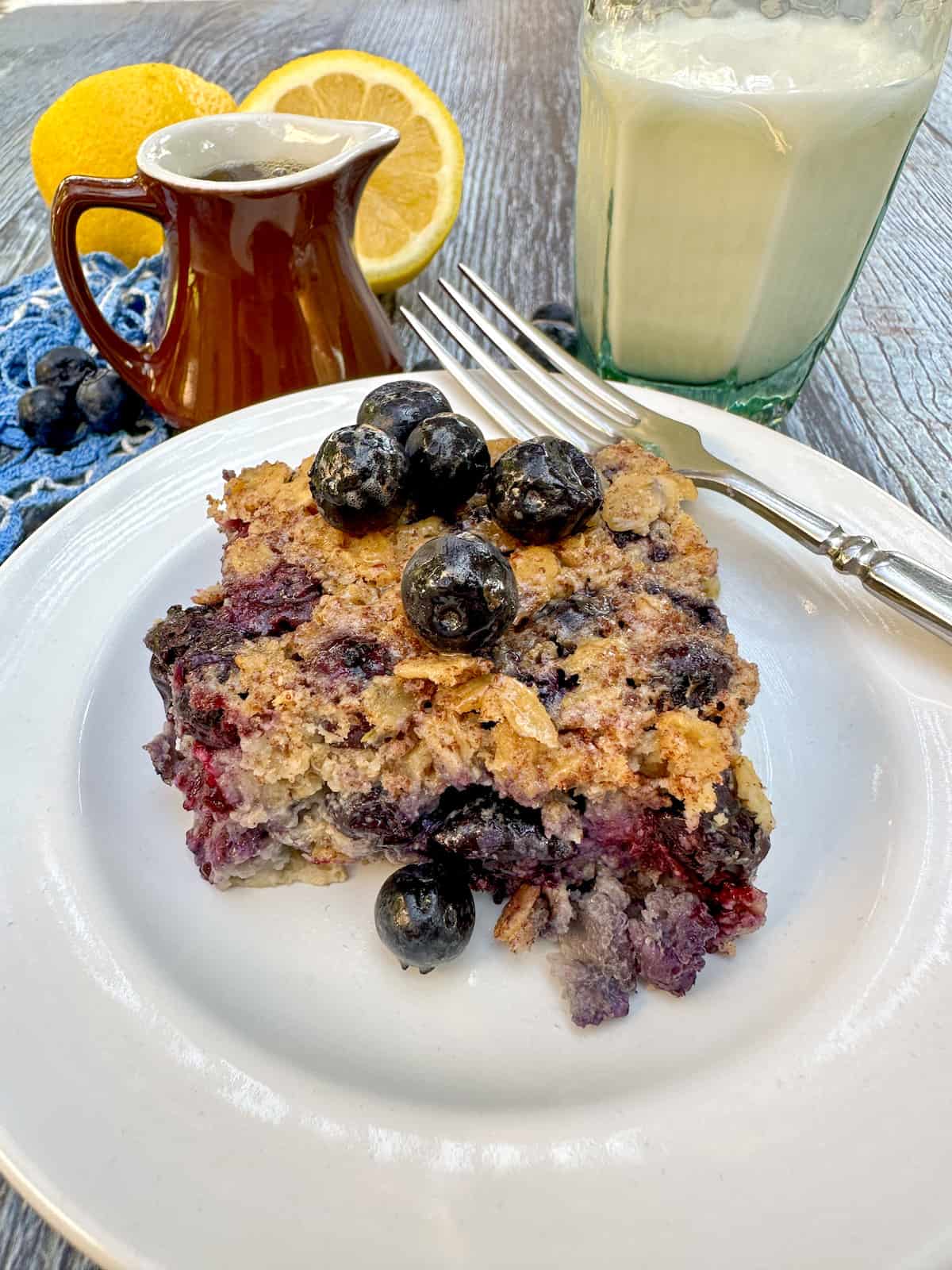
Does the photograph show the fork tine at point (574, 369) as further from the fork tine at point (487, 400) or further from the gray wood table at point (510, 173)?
the gray wood table at point (510, 173)

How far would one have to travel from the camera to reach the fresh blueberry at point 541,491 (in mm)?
1413

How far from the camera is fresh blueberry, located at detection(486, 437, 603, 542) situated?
141cm

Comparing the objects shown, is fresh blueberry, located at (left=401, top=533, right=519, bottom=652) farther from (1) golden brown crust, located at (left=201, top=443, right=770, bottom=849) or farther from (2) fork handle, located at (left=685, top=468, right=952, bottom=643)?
(2) fork handle, located at (left=685, top=468, right=952, bottom=643)

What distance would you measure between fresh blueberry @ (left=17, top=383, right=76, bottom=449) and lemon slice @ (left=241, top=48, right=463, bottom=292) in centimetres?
90

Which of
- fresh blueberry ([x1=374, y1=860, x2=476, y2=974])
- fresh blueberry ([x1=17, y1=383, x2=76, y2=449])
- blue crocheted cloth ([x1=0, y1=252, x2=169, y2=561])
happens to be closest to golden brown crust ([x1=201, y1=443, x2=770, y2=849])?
fresh blueberry ([x1=374, y1=860, x2=476, y2=974])

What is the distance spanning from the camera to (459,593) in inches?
47.8

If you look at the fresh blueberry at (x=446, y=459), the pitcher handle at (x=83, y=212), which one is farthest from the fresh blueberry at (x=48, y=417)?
the fresh blueberry at (x=446, y=459)

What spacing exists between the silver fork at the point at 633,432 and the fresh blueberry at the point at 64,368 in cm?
81

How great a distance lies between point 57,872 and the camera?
124 centimetres

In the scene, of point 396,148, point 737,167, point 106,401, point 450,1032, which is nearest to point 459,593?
point 450,1032

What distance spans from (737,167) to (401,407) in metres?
0.88

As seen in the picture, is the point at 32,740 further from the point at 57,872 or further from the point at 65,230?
the point at 65,230

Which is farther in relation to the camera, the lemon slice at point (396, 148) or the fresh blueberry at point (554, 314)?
the fresh blueberry at point (554, 314)

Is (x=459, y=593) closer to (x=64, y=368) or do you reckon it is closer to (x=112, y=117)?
(x=64, y=368)
